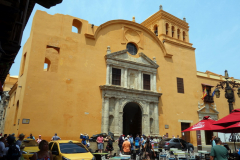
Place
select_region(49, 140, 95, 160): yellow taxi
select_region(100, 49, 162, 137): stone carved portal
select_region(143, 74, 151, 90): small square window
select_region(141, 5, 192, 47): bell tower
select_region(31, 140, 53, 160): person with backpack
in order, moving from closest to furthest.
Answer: select_region(31, 140, 53, 160): person with backpack < select_region(49, 140, 95, 160): yellow taxi < select_region(100, 49, 162, 137): stone carved portal < select_region(143, 74, 151, 90): small square window < select_region(141, 5, 192, 47): bell tower

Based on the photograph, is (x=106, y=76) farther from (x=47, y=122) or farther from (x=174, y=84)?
(x=174, y=84)

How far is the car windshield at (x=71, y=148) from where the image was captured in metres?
8.39

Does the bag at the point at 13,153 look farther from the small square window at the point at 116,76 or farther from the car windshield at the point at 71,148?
the small square window at the point at 116,76

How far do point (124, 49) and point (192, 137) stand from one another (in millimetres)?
11861

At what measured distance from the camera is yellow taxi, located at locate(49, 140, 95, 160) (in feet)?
26.0

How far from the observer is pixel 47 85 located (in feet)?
53.2

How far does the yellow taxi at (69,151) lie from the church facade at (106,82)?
732cm

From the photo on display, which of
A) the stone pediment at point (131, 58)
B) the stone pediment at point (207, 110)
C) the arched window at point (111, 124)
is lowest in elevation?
the arched window at point (111, 124)

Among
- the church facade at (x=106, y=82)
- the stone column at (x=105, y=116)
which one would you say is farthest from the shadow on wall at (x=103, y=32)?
the stone column at (x=105, y=116)

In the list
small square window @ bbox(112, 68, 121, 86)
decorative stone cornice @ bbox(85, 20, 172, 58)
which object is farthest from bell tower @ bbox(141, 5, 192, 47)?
small square window @ bbox(112, 68, 121, 86)

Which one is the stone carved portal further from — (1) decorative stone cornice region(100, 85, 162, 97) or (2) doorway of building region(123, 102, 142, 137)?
(2) doorway of building region(123, 102, 142, 137)

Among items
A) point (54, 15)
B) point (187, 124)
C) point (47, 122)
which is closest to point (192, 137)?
point (187, 124)

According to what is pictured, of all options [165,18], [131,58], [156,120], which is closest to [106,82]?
[131,58]

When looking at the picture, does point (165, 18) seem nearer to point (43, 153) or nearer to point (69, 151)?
point (69, 151)
